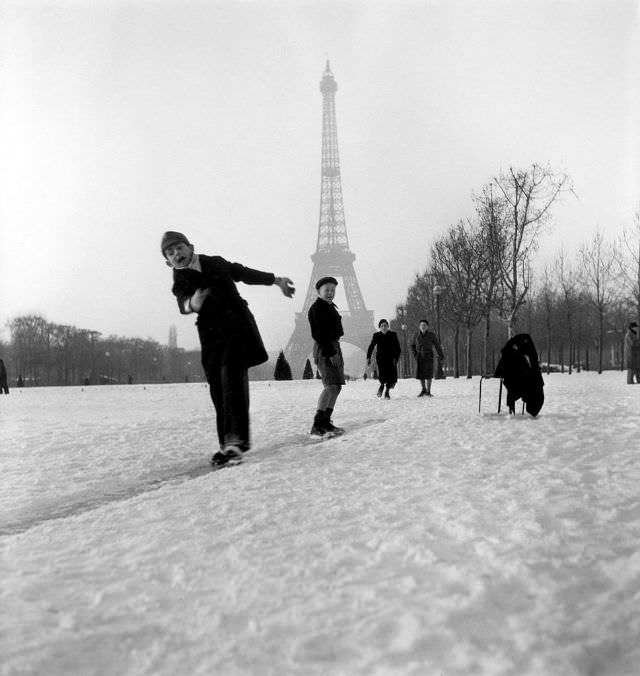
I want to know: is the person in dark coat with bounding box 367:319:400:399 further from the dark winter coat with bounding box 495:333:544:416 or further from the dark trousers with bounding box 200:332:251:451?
the dark trousers with bounding box 200:332:251:451

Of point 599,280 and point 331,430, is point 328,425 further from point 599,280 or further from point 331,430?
point 599,280

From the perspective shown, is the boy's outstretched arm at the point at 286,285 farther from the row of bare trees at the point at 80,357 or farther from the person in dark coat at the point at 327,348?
the row of bare trees at the point at 80,357

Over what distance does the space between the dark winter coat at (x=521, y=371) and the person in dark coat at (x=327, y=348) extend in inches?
82.6

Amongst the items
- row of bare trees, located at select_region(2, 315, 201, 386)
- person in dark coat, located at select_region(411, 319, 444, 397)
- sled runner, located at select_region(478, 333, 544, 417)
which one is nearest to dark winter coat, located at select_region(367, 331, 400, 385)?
person in dark coat, located at select_region(411, 319, 444, 397)

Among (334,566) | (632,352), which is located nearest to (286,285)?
(334,566)

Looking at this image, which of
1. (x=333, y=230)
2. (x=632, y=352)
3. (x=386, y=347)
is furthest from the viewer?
(x=333, y=230)

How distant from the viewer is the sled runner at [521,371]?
7.30 metres

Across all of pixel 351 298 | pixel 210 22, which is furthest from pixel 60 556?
pixel 351 298

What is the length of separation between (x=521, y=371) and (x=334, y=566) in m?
5.53

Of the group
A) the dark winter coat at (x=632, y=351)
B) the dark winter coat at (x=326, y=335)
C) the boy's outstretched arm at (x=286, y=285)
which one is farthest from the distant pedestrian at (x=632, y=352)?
the boy's outstretched arm at (x=286, y=285)

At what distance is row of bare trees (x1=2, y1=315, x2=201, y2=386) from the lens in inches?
2000

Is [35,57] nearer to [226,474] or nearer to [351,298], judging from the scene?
[226,474]

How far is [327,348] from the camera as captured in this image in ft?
22.2

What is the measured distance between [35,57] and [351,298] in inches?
1991
